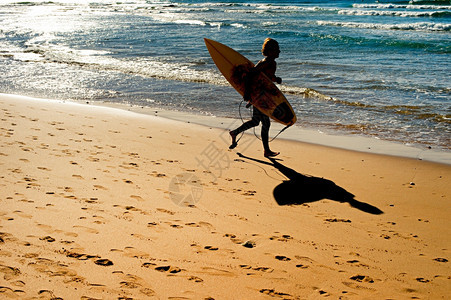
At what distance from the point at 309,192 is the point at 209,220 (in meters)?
1.62

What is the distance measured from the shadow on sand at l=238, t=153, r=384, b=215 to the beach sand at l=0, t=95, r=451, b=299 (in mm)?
26

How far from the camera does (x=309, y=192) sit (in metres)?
5.21

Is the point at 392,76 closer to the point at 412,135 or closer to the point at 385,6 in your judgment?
the point at 412,135

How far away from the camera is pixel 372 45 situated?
59.8ft

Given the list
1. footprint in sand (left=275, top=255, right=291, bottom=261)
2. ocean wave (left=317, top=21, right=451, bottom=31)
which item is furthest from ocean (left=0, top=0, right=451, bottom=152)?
footprint in sand (left=275, top=255, right=291, bottom=261)

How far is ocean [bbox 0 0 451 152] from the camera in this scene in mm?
9140

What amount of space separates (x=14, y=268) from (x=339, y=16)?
102 ft

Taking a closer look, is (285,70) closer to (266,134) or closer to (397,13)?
(266,134)

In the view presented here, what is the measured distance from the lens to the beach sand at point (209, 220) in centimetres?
300

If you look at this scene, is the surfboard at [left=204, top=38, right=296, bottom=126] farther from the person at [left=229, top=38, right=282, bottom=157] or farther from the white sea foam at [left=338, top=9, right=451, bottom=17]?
the white sea foam at [left=338, top=9, right=451, bottom=17]

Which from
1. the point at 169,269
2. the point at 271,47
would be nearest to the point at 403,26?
the point at 271,47

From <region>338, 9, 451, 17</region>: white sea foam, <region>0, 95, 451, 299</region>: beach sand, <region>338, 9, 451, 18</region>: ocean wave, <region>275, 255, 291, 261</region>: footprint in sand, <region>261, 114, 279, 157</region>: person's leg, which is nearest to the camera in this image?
<region>0, 95, 451, 299</region>: beach sand

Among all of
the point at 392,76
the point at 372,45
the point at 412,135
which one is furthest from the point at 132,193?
the point at 372,45

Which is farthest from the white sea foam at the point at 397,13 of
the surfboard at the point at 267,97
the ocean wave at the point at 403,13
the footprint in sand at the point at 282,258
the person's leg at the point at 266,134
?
the footprint in sand at the point at 282,258
